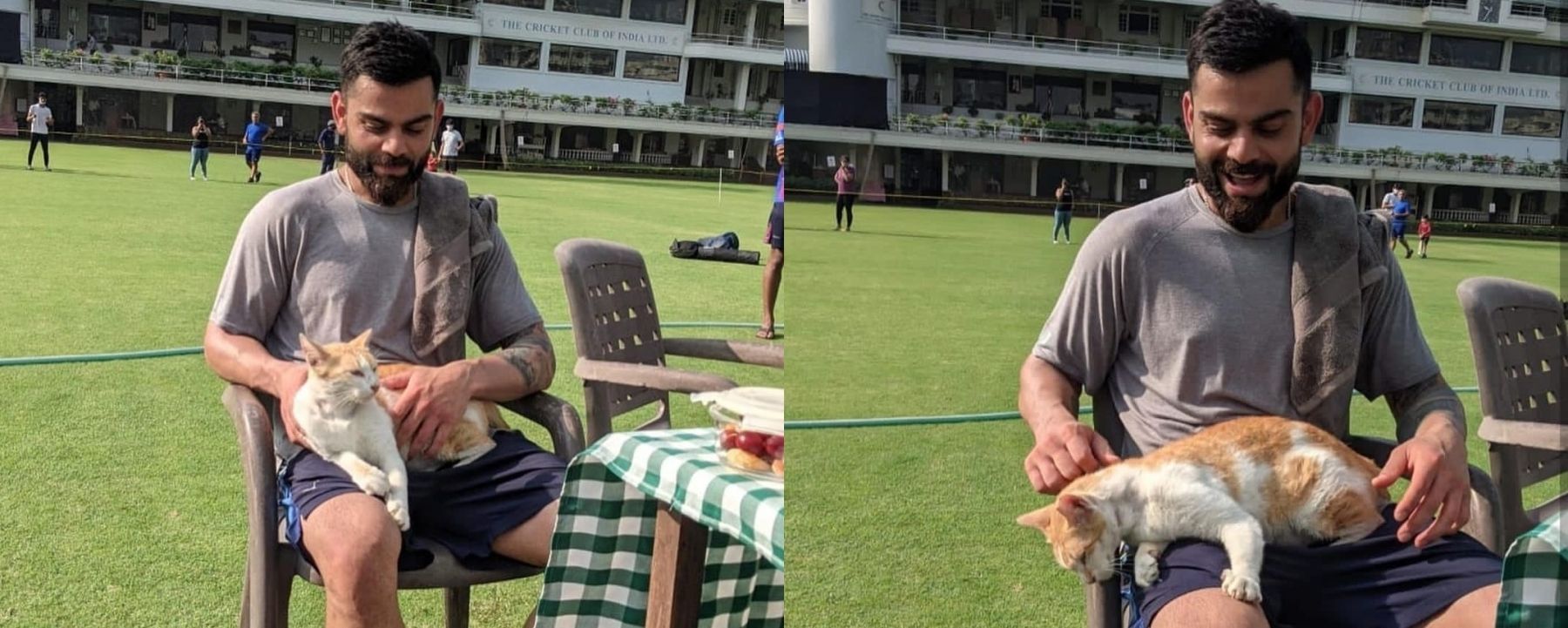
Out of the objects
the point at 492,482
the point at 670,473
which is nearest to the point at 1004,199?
the point at 492,482

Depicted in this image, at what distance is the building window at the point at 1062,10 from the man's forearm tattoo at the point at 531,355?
1.20m

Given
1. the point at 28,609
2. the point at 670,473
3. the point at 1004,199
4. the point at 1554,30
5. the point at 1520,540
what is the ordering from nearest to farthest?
the point at 1520,540, the point at 670,473, the point at 1554,30, the point at 28,609, the point at 1004,199

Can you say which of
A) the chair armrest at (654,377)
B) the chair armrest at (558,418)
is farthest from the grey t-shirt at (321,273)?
the chair armrest at (654,377)

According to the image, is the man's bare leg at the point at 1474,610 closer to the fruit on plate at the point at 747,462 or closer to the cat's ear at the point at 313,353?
the fruit on plate at the point at 747,462

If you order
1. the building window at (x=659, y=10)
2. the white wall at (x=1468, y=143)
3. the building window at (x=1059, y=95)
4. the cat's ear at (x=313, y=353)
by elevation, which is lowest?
the cat's ear at (x=313, y=353)

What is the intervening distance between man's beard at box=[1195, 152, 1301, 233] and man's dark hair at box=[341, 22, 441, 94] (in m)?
1.28

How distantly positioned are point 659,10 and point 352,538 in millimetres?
1931

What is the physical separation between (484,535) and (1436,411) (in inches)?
57.8

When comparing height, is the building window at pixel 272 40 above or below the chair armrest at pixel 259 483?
above

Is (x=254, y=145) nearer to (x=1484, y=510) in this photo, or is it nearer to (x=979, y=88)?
(x=979, y=88)

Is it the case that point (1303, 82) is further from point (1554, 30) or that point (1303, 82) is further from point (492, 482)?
point (492, 482)

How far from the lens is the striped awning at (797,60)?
214 cm

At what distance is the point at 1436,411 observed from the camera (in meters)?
1.97

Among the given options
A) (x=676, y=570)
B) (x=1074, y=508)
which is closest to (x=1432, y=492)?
(x=1074, y=508)
